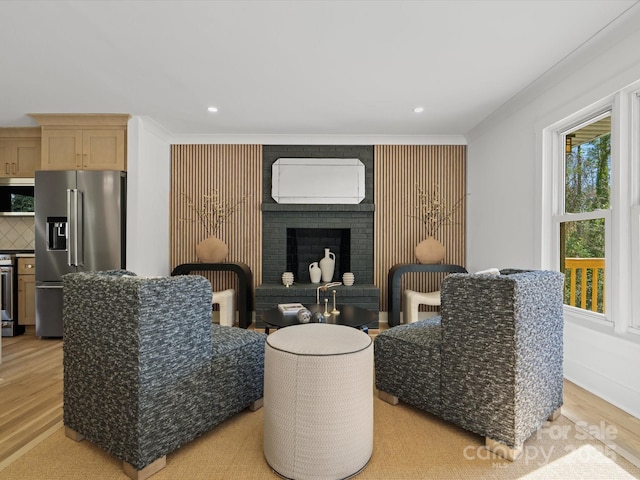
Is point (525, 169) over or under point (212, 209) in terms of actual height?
over

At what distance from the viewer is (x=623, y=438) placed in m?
1.77

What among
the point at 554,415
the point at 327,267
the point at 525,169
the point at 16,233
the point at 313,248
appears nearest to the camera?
the point at 554,415

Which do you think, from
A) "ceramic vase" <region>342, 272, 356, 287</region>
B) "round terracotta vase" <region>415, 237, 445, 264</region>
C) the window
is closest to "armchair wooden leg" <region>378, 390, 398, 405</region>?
the window

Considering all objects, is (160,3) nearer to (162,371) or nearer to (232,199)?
(162,371)

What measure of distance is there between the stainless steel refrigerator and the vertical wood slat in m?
0.88

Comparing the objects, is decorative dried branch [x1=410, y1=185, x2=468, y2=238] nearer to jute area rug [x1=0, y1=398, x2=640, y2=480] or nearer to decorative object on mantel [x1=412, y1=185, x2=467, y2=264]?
decorative object on mantel [x1=412, y1=185, x2=467, y2=264]

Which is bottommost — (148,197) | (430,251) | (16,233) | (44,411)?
(44,411)

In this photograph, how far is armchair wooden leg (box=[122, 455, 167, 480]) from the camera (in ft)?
4.74

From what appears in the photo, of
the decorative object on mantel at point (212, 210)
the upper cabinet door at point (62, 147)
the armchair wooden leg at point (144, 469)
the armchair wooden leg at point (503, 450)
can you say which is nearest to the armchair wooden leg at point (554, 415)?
the armchair wooden leg at point (503, 450)

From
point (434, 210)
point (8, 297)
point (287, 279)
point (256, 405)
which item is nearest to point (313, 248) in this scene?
point (287, 279)

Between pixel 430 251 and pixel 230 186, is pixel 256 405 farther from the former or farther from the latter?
pixel 230 186

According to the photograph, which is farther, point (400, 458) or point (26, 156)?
point (26, 156)

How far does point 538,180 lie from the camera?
2.94 metres

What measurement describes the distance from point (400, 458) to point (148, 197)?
359 cm
